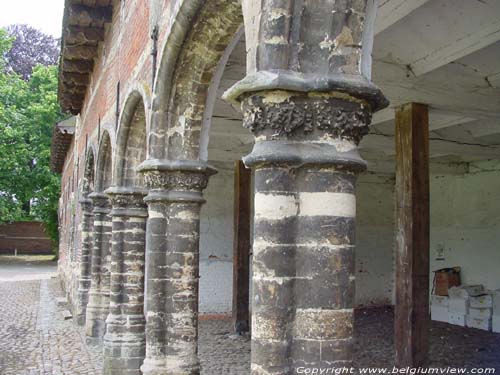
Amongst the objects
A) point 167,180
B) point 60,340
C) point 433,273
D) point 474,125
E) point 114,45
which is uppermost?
point 114,45

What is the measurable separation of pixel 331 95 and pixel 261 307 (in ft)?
4.18

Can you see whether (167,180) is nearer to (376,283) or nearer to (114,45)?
(114,45)

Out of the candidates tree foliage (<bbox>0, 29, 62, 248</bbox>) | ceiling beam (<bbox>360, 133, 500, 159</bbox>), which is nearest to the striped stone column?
ceiling beam (<bbox>360, 133, 500, 159</bbox>)

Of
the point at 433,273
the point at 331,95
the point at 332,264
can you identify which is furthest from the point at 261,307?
the point at 433,273

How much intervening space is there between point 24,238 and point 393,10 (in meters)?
37.2

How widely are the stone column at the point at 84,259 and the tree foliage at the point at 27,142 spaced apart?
17452mm

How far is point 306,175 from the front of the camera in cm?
342

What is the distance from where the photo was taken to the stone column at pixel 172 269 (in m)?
6.28

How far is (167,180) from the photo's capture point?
6.36 meters

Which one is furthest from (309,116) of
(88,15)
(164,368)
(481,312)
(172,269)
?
(481,312)

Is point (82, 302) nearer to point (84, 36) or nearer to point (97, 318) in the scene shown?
point (97, 318)

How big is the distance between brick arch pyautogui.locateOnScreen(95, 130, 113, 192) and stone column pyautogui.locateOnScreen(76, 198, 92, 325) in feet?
7.04

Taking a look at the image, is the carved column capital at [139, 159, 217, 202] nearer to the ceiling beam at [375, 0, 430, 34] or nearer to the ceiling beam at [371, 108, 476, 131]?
the ceiling beam at [375, 0, 430, 34]

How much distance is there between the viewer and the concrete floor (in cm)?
933
